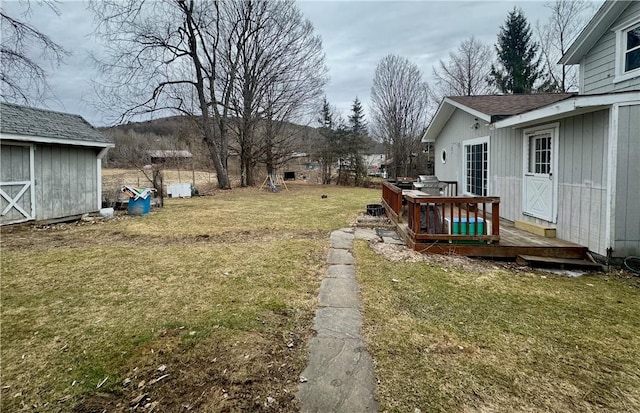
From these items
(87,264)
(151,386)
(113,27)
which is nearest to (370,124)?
(113,27)

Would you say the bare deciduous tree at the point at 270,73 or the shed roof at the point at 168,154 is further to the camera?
the shed roof at the point at 168,154

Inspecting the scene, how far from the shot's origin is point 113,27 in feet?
49.9

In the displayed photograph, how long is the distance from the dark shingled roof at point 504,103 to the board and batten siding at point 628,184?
256 cm

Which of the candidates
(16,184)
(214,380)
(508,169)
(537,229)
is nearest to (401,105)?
(508,169)

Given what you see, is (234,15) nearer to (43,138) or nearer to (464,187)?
(43,138)

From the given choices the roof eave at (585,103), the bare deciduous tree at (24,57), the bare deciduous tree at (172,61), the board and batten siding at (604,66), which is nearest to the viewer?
the roof eave at (585,103)

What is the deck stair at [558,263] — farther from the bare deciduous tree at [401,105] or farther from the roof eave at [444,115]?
the bare deciduous tree at [401,105]

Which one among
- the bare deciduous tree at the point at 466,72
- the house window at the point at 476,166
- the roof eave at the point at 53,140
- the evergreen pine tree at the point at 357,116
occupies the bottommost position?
the house window at the point at 476,166

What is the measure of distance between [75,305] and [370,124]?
85.1ft

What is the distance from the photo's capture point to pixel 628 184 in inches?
182

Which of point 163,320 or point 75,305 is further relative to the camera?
point 75,305

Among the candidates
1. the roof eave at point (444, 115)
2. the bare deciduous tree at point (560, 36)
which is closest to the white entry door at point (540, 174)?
the roof eave at point (444, 115)

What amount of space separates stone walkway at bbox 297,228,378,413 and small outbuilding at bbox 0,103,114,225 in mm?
8262

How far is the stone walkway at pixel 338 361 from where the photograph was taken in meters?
2.07
